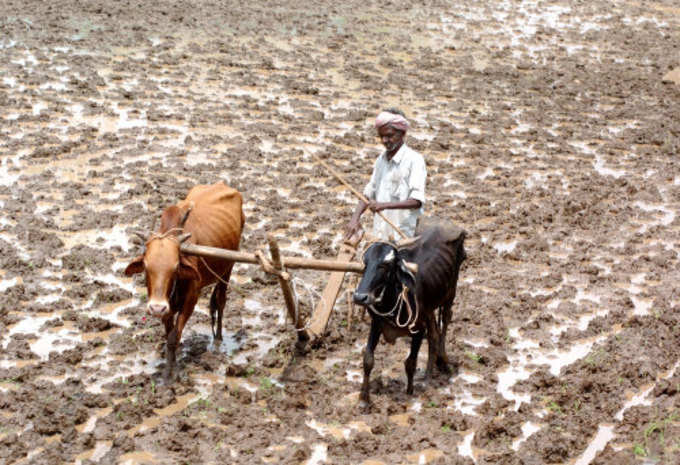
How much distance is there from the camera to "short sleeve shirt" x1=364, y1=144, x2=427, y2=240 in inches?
248

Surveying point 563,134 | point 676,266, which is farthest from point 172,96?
point 676,266

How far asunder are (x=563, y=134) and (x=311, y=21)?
342 inches

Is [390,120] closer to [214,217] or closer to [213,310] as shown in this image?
[214,217]

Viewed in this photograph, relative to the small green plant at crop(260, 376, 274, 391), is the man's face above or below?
above

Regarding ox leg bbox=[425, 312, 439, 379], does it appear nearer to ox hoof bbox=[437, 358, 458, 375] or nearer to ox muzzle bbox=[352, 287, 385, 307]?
ox hoof bbox=[437, 358, 458, 375]

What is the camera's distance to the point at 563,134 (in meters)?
13.6

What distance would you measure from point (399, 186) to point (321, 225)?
11.3ft

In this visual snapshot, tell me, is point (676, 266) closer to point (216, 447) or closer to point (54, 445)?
point (216, 447)

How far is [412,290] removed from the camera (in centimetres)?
595

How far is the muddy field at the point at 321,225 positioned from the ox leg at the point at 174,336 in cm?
15

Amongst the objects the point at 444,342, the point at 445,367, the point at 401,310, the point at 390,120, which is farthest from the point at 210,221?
the point at 445,367

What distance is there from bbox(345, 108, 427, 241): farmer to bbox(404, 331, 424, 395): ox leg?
755 mm

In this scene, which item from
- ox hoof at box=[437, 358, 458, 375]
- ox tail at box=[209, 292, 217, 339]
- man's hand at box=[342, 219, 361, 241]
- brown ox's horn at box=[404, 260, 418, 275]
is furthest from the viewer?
ox tail at box=[209, 292, 217, 339]

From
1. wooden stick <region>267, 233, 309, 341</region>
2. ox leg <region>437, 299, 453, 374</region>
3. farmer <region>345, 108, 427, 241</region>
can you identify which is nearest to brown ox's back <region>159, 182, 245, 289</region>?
wooden stick <region>267, 233, 309, 341</region>
